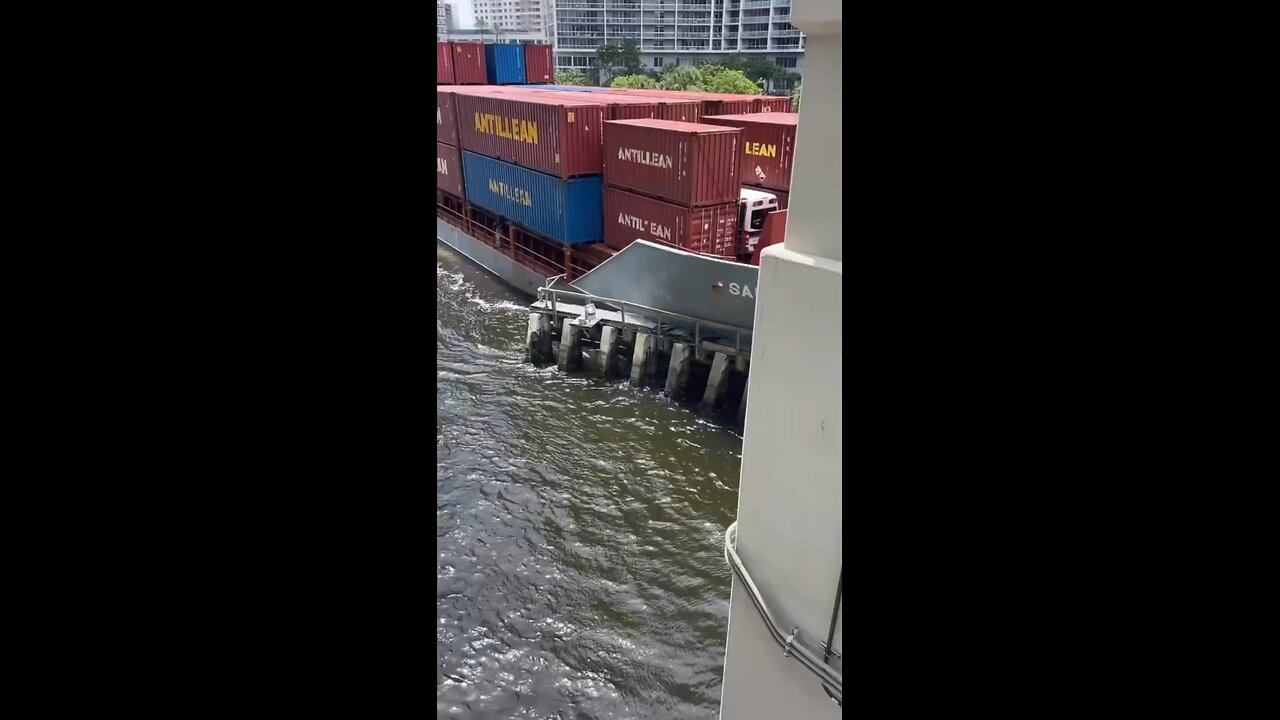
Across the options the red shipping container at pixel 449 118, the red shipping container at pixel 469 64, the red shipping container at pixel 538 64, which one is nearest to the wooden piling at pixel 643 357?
the red shipping container at pixel 449 118

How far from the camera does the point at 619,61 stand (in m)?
74.2

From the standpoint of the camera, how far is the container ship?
15117 millimetres

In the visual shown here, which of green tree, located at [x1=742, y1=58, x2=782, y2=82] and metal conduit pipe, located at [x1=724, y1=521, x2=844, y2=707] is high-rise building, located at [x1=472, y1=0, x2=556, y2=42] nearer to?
green tree, located at [x1=742, y1=58, x2=782, y2=82]

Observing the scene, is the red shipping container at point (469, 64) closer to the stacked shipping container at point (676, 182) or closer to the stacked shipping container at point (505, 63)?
the stacked shipping container at point (505, 63)

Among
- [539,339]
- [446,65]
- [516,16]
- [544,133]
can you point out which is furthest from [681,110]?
[516,16]

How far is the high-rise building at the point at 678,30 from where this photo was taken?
7994 cm

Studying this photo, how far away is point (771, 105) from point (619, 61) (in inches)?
2177

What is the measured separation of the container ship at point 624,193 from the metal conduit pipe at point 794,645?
403 inches

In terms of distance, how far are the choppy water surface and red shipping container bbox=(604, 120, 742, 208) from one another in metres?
4.72

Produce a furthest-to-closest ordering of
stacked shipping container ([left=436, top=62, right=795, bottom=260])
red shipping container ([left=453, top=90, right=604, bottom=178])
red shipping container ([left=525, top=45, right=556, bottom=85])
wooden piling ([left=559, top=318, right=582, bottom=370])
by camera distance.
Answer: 1. red shipping container ([left=525, top=45, right=556, bottom=85])
2. red shipping container ([left=453, top=90, right=604, bottom=178])
3. wooden piling ([left=559, top=318, right=582, bottom=370])
4. stacked shipping container ([left=436, top=62, right=795, bottom=260])

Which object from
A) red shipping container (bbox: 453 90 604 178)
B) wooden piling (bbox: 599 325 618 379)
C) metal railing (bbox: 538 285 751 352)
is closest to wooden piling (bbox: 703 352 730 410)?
metal railing (bbox: 538 285 751 352)
